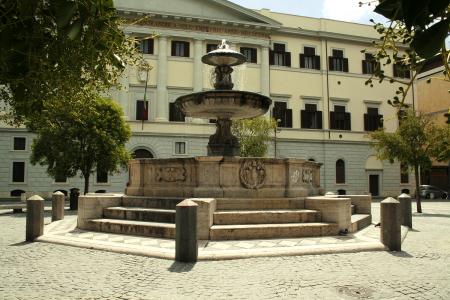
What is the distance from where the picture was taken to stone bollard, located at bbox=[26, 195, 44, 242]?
30.9ft

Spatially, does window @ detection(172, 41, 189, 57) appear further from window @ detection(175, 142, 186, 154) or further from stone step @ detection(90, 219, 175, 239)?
stone step @ detection(90, 219, 175, 239)

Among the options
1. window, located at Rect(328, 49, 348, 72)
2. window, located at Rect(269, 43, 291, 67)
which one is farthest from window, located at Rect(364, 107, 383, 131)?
window, located at Rect(269, 43, 291, 67)

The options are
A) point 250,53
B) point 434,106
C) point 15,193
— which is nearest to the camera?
point 15,193

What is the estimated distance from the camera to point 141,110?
104 ft

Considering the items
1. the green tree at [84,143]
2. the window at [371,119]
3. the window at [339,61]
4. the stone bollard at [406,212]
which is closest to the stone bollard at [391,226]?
the stone bollard at [406,212]

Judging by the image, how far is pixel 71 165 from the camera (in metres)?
20.5

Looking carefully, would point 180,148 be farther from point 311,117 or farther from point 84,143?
point 84,143

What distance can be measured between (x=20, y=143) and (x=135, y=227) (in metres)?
24.3

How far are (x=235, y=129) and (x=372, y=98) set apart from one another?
15814 mm

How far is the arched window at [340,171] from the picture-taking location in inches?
1400

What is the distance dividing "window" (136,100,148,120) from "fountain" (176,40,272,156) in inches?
710

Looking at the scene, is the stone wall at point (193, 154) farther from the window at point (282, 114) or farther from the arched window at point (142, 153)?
the window at point (282, 114)

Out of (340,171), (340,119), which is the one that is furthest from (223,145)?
(340,119)

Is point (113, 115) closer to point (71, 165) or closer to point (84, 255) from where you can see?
point (71, 165)
